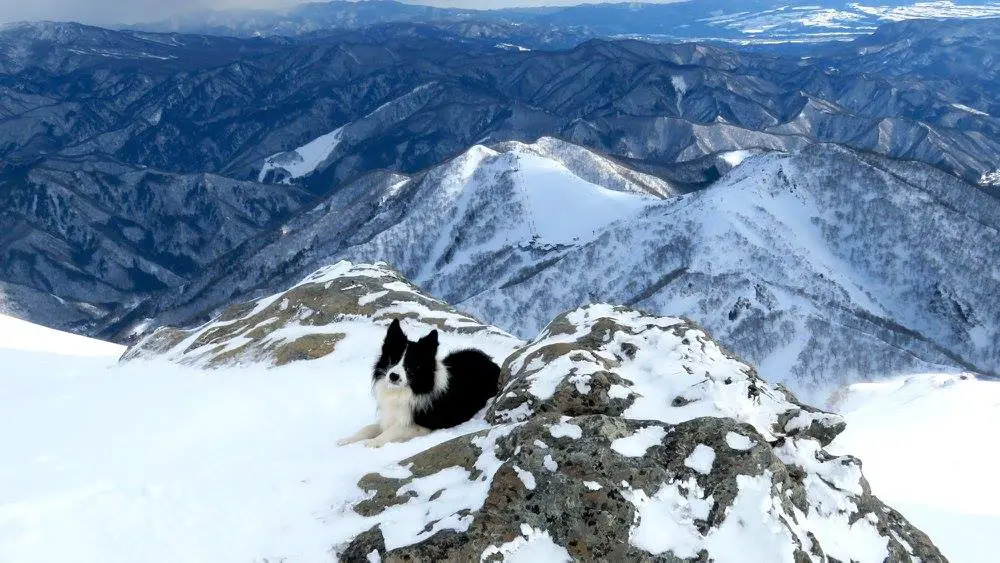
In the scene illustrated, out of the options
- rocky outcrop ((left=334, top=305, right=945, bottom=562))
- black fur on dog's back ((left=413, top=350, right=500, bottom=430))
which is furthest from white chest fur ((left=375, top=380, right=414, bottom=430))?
rocky outcrop ((left=334, top=305, right=945, bottom=562))

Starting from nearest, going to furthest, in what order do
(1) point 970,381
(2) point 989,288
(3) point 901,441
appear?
(3) point 901,441 → (1) point 970,381 → (2) point 989,288

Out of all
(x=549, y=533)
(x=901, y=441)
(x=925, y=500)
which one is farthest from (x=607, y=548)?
(x=901, y=441)

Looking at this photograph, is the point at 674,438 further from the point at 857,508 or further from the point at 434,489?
the point at 434,489

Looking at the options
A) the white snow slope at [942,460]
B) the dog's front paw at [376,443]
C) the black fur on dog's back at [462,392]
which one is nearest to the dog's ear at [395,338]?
the black fur on dog's back at [462,392]

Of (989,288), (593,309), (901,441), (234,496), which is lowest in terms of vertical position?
(989,288)

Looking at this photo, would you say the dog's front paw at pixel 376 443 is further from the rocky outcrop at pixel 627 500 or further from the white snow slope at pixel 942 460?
the white snow slope at pixel 942 460

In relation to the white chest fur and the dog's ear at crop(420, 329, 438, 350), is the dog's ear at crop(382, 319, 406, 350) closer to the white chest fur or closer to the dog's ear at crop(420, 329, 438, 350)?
the dog's ear at crop(420, 329, 438, 350)

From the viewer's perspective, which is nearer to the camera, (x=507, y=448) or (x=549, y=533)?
(x=549, y=533)
